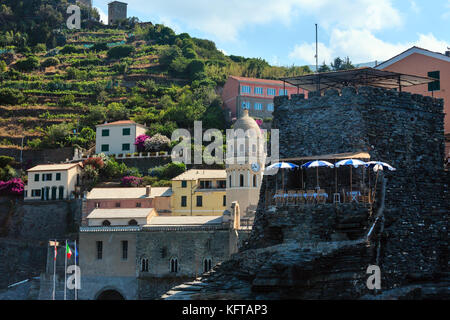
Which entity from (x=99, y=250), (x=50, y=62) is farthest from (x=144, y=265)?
(x=50, y=62)

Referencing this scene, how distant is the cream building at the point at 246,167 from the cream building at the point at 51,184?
2170 centimetres

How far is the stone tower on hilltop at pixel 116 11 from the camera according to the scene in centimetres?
17549

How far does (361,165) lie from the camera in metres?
28.7

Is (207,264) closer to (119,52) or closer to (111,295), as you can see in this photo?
(111,295)

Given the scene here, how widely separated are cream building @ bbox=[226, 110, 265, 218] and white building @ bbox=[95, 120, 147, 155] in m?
28.6

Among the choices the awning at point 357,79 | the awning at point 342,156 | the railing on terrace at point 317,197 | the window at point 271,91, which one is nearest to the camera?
the railing on terrace at point 317,197

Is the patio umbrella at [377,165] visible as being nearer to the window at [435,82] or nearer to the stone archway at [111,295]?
the window at [435,82]

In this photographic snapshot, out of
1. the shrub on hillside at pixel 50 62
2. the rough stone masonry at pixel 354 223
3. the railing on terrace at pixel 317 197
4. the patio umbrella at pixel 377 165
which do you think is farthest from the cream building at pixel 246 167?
the shrub on hillside at pixel 50 62

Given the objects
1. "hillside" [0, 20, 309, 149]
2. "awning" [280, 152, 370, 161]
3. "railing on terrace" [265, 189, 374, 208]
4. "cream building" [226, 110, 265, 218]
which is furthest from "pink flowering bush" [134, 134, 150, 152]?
"awning" [280, 152, 370, 161]

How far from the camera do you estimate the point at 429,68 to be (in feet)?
133

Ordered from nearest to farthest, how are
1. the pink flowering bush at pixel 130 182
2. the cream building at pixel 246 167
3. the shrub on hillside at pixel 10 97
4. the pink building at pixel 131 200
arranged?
the cream building at pixel 246 167
the pink building at pixel 131 200
the pink flowering bush at pixel 130 182
the shrub on hillside at pixel 10 97
